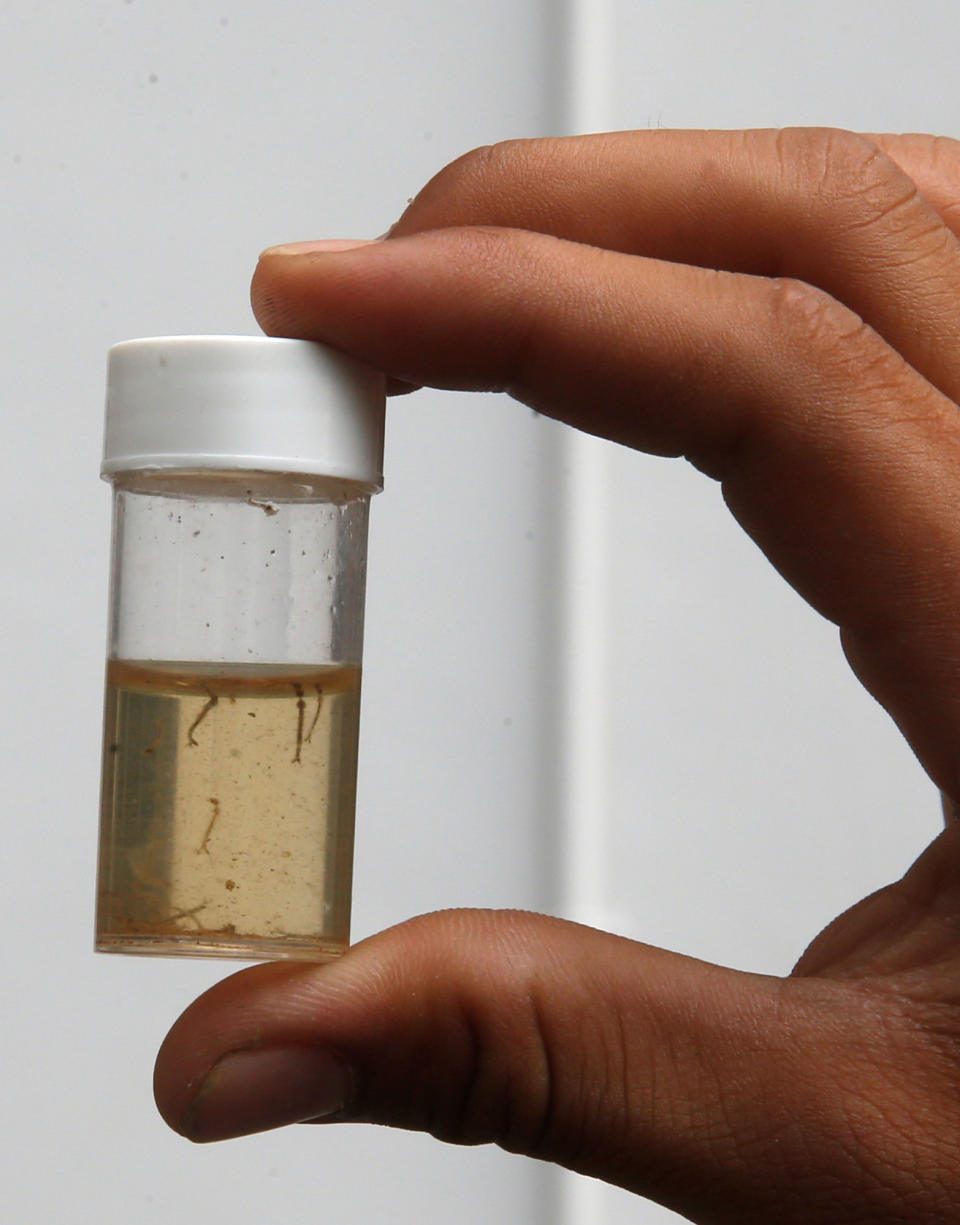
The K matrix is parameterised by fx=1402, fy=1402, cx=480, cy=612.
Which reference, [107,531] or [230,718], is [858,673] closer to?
[230,718]

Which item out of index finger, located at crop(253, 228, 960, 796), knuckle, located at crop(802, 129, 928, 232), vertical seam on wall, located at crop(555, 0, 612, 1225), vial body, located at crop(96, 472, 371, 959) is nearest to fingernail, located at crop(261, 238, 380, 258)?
index finger, located at crop(253, 228, 960, 796)

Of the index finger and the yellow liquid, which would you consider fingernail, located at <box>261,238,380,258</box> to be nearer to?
the index finger


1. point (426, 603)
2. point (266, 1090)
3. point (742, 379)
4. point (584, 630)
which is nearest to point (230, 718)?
point (266, 1090)

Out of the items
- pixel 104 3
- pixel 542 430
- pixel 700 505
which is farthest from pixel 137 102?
pixel 700 505

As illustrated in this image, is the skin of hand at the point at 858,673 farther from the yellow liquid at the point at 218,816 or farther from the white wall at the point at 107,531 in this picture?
the white wall at the point at 107,531

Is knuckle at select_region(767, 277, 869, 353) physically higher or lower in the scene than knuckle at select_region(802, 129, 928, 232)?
lower

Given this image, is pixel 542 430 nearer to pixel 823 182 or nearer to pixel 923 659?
pixel 823 182

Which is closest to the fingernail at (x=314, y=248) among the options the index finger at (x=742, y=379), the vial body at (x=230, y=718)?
the index finger at (x=742, y=379)
